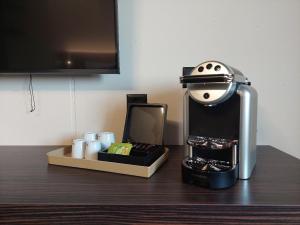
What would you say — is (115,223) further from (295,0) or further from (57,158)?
(295,0)

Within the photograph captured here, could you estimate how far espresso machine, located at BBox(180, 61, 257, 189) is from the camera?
0.59m

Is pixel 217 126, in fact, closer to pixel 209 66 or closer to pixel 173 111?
pixel 209 66

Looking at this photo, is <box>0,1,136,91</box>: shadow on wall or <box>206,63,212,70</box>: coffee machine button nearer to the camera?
<box>206,63,212,70</box>: coffee machine button

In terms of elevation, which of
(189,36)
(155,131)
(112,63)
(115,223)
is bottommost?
(115,223)

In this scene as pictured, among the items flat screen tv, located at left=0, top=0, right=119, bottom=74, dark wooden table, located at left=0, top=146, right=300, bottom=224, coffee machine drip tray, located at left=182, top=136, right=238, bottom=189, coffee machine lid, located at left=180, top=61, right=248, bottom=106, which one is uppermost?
flat screen tv, located at left=0, top=0, right=119, bottom=74

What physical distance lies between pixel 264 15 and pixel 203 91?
0.62 metres

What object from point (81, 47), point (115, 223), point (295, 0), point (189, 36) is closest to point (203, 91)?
point (115, 223)

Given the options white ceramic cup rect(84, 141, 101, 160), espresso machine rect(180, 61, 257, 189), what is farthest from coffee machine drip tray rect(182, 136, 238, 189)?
white ceramic cup rect(84, 141, 101, 160)

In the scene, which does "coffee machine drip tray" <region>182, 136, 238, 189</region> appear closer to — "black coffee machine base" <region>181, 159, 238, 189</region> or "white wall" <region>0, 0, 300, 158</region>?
"black coffee machine base" <region>181, 159, 238, 189</region>

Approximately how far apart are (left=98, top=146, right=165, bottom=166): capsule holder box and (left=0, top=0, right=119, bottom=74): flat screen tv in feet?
1.29

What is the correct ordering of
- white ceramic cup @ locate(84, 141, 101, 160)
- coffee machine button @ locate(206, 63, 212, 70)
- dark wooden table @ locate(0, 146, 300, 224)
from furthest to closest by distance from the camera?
white ceramic cup @ locate(84, 141, 101, 160) < coffee machine button @ locate(206, 63, 212, 70) < dark wooden table @ locate(0, 146, 300, 224)

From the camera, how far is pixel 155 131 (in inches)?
35.3

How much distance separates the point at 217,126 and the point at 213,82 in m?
0.14

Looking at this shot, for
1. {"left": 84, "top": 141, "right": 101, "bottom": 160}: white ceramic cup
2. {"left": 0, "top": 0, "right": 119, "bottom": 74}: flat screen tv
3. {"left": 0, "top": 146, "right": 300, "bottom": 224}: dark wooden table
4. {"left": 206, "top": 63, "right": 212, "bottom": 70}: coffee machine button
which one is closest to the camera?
{"left": 0, "top": 146, "right": 300, "bottom": 224}: dark wooden table
